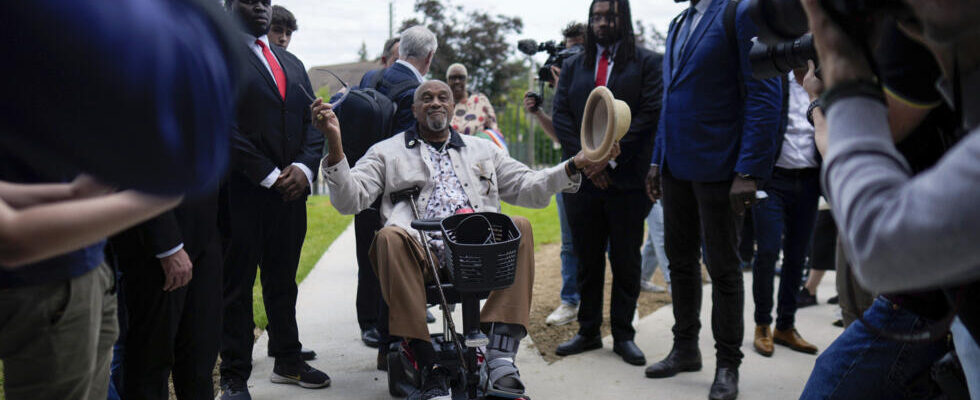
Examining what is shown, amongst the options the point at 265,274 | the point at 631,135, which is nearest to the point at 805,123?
the point at 631,135

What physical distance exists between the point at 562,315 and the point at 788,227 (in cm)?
176

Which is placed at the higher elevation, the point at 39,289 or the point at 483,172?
the point at 39,289

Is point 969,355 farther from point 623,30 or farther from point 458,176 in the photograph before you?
point 623,30

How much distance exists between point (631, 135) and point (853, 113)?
12.2 feet

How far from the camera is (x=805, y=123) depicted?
5207mm

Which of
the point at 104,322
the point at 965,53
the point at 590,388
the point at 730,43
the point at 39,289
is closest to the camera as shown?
the point at 965,53

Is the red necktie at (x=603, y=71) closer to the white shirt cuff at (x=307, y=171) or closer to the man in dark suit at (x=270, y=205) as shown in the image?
the man in dark suit at (x=270, y=205)

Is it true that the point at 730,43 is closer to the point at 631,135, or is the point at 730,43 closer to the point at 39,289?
the point at 631,135

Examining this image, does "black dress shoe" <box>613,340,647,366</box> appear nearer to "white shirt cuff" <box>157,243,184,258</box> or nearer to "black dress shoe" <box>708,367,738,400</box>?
"black dress shoe" <box>708,367,738,400</box>

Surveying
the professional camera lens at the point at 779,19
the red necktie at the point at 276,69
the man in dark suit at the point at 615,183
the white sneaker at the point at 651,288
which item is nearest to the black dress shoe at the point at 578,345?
the man in dark suit at the point at 615,183

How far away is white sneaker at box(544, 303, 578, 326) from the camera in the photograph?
224 inches

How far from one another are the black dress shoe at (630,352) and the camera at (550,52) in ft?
6.82

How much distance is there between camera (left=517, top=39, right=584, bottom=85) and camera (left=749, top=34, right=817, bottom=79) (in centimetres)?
310

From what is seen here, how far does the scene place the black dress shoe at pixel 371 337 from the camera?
5.08 meters
